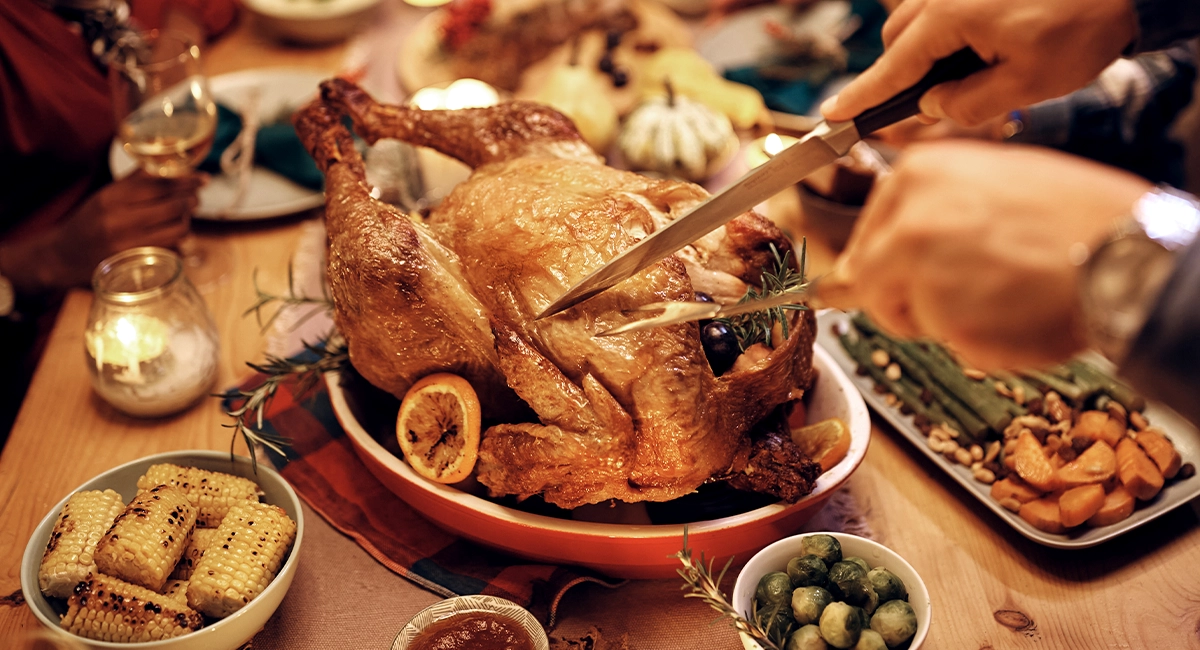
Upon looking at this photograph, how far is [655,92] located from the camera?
99.1 inches

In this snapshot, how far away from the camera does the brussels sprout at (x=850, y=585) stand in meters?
1.13

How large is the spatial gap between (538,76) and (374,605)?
5.99ft

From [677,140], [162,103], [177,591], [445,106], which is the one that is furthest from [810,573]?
[162,103]

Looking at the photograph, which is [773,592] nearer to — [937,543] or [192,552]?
[937,543]

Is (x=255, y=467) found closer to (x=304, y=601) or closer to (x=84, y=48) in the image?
(x=304, y=601)

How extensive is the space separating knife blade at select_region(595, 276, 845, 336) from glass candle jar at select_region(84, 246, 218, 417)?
0.90 m

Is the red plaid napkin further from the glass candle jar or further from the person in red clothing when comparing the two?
the person in red clothing

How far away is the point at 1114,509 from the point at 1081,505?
71 millimetres

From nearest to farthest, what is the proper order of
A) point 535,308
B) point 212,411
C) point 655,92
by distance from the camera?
point 535,308, point 212,411, point 655,92

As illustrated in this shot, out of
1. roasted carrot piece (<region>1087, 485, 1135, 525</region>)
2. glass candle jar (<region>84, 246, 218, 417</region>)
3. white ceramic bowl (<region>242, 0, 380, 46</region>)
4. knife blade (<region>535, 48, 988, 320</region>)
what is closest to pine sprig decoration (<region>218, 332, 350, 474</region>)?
glass candle jar (<region>84, 246, 218, 417</region>)

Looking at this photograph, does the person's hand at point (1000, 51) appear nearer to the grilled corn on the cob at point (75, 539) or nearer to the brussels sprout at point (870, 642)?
the brussels sprout at point (870, 642)

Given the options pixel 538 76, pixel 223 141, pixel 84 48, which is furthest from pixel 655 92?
pixel 84 48

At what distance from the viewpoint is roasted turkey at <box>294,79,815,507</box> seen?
1.20m

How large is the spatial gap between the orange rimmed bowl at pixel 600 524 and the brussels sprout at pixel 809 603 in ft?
0.49
